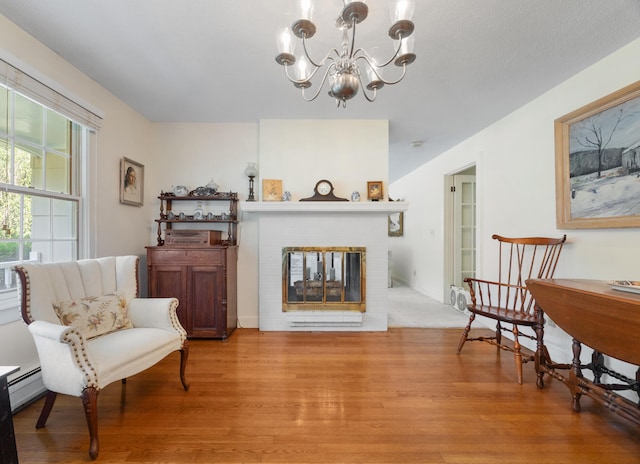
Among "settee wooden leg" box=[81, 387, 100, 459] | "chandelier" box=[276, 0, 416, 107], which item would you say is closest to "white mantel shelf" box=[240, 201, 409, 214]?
"chandelier" box=[276, 0, 416, 107]

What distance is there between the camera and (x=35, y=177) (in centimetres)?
194

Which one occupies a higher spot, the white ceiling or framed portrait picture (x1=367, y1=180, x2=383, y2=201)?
the white ceiling

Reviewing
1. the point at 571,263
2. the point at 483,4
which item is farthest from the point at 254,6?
the point at 571,263

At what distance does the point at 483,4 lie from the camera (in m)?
1.51

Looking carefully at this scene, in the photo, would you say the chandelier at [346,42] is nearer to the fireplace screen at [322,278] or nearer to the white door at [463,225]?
the fireplace screen at [322,278]

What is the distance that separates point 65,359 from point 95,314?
15.6 inches

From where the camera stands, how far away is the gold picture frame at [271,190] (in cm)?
297

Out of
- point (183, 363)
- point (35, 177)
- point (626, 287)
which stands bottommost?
point (183, 363)

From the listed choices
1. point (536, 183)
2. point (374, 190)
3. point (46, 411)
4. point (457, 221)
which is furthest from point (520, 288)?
point (46, 411)

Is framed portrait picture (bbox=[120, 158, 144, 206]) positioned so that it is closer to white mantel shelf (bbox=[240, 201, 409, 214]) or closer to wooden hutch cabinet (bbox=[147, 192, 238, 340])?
wooden hutch cabinet (bbox=[147, 192, 238, 340])

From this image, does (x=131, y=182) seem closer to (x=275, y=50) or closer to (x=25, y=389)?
(x=25, y=389)

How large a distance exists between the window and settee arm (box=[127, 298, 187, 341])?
644mm

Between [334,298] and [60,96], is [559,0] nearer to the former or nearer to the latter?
[334,298]

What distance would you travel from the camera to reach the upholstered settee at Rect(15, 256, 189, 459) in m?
1.35
